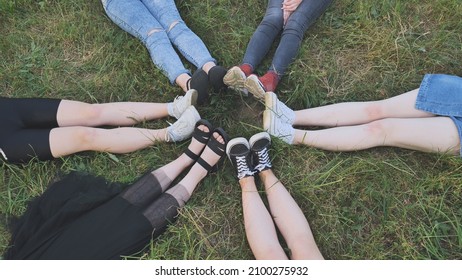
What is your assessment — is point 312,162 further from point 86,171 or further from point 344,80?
point 86,171

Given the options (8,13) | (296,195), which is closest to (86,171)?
(296,195)

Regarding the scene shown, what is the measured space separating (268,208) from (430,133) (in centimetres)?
116

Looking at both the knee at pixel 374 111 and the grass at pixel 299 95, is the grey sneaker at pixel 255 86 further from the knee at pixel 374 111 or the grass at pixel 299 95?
the knee at pixel 374 111

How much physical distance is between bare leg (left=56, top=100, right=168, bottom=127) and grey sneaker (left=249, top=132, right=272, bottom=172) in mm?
719

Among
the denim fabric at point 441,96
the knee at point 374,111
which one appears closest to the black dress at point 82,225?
the knee at point 374,111

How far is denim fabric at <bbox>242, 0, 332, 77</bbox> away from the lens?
3.33 m

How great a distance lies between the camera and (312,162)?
3.10 m

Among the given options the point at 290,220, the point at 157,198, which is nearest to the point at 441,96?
the point at 290,220

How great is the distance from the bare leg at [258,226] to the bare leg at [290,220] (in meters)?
0.06

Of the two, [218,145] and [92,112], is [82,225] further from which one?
[218,145]

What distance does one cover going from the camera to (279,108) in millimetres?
3055

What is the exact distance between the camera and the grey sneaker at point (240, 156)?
2965mm

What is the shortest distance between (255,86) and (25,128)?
1.62 meters

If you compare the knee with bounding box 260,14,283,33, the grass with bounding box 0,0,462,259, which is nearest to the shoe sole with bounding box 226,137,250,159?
the grass with bounding box 0,0,462,259
